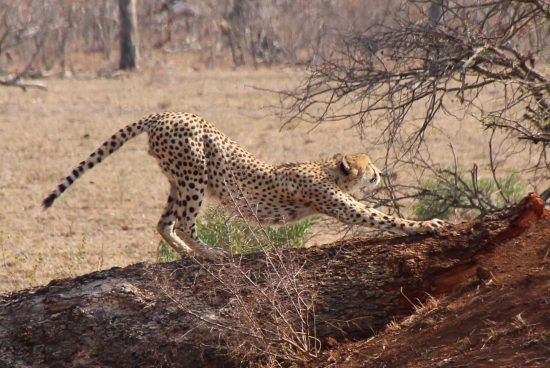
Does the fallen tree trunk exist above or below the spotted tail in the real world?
below

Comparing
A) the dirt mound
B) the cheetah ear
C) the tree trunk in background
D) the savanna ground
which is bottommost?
the savanna ground

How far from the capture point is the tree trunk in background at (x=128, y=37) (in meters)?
22.9

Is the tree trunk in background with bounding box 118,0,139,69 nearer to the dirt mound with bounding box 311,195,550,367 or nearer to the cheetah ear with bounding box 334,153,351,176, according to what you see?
the cheetah ear with bounding box 334,153,351,176

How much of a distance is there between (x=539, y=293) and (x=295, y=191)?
2.29 m

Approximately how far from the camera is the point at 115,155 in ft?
44.2

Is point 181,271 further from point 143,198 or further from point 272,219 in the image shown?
point 143,198

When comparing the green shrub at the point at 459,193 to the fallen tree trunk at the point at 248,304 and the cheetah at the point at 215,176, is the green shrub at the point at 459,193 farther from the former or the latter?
the fallen tree trunk at the point at 248,304

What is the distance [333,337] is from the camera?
496 cm

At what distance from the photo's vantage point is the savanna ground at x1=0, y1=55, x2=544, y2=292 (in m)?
9.42

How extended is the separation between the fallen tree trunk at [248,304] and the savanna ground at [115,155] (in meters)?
1.67

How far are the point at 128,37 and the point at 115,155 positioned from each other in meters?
9.91

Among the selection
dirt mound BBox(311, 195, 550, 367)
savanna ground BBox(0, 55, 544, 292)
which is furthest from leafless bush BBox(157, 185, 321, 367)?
savanna ground BBox(0, 55, 544, 292)

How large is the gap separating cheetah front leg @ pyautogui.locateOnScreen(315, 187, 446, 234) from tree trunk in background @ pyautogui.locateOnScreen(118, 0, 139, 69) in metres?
17.0

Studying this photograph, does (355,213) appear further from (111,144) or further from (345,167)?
(111,144)
